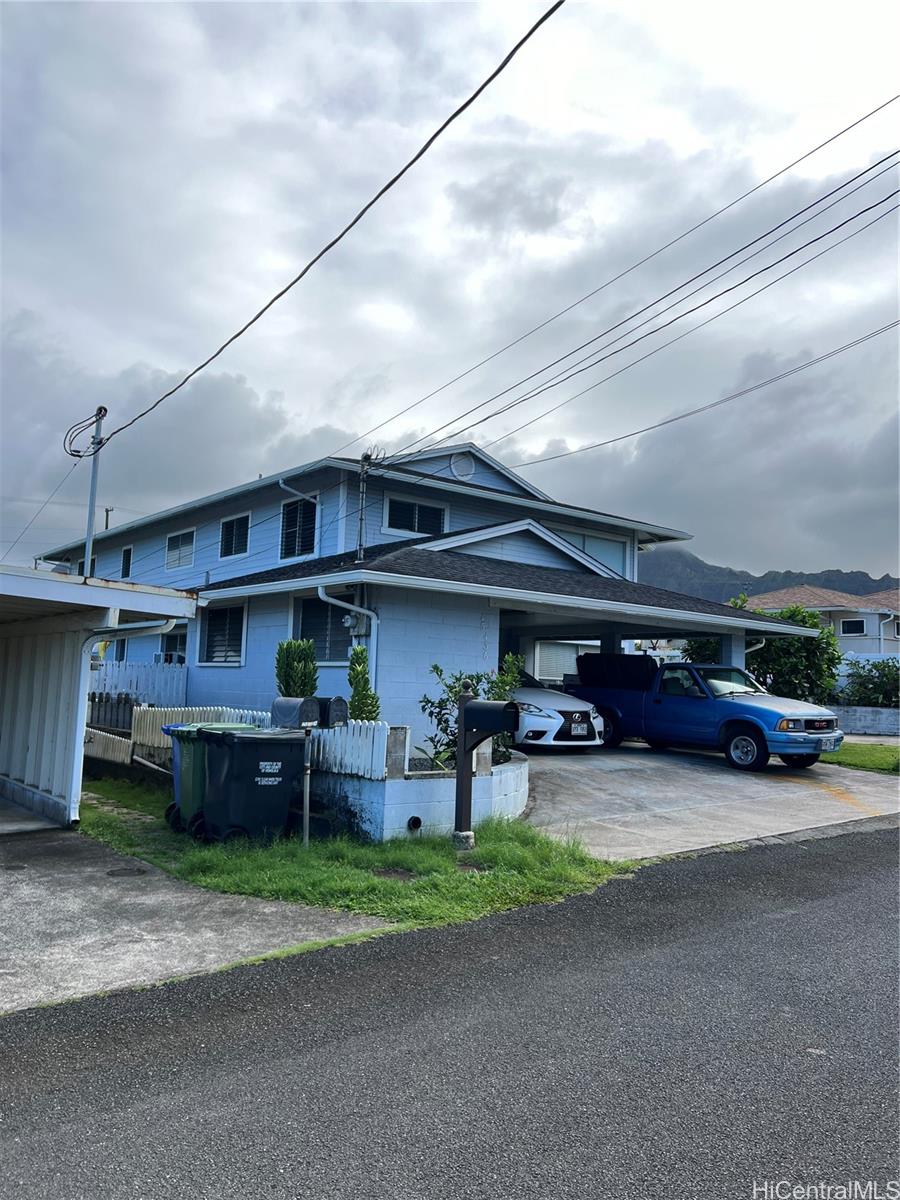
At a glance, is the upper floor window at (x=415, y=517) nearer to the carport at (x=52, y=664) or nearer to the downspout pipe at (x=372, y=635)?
the downspout pipe at (x=372, y=635)

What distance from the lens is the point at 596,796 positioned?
38.1ft

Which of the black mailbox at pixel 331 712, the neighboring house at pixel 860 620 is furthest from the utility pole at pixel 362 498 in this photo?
the neighboring house at pixel 860 620

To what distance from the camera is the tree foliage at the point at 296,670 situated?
472 inches

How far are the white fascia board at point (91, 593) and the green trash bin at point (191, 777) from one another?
4.17 ft

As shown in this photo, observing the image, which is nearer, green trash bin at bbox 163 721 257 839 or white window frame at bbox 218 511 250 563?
green trash bin at bbox 163 721 257 839

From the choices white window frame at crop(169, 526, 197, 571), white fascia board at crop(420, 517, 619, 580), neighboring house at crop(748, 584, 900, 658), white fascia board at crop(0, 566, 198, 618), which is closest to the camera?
white fascia board at crop(0, 566, 198, 618)

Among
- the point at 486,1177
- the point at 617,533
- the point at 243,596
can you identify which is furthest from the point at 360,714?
the point at 617,533

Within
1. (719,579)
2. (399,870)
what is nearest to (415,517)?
(399,870)

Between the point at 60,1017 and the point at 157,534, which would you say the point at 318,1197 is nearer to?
the point at 60,1017

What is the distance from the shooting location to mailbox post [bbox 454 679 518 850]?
8008 mm

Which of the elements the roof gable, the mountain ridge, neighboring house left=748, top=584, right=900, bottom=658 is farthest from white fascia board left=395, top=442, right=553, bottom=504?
the mountain ridge

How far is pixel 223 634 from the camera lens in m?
16.5

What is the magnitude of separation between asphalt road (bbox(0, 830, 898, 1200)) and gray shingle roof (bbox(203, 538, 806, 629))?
729 cm

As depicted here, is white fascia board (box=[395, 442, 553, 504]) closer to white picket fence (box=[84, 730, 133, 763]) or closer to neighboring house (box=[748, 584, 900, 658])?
white picket fence (box=[84, 730, 133, 763])
